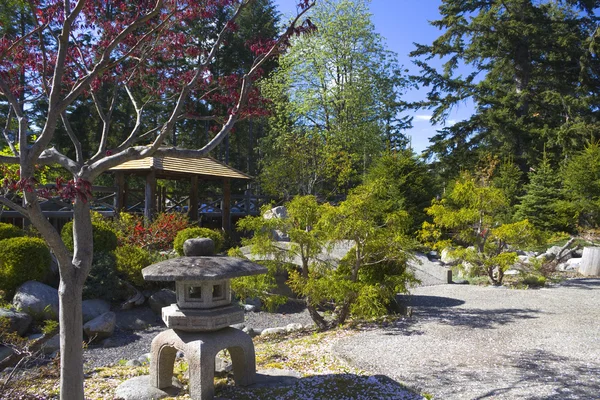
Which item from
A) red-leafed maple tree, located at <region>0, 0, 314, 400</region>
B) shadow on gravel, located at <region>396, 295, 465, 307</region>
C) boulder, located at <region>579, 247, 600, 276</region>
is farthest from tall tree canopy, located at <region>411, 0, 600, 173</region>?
red-leafed maple tree, located at <region>0, 0, 314, 400</region>

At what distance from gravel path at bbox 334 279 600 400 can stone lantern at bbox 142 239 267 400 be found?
1.47 m

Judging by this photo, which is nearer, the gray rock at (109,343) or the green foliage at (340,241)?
the green foliage at (340,241)

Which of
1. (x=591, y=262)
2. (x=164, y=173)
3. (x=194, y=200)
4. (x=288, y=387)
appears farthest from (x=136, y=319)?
(x=591, y=262)

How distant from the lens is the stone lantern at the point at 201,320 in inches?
146

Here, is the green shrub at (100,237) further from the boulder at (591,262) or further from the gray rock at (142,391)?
the boulder at (591,262)

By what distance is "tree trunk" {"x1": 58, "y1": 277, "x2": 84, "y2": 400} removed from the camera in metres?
3.26

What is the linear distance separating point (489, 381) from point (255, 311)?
526 centimetres

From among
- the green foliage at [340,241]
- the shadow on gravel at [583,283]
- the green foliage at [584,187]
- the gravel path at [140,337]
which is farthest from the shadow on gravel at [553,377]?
the green foliage at [584,187]

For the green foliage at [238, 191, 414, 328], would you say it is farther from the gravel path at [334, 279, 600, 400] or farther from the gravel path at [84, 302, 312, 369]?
the gravel path at [84, 302, 312, 369]

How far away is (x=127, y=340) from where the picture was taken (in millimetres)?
6883

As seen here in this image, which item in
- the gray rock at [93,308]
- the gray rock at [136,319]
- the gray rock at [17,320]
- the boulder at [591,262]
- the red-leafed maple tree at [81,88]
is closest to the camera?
the red-leafed maple tree at [81,88]

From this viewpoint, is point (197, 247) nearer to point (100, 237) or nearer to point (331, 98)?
point (100, 237)

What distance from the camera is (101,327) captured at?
677cm

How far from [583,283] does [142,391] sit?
30.9 feet
